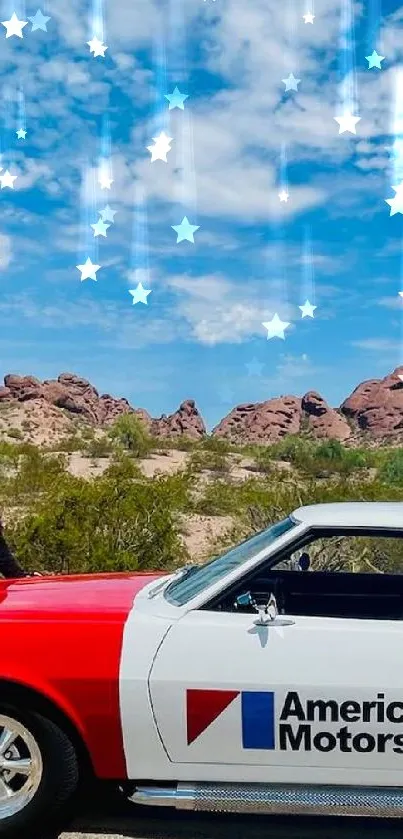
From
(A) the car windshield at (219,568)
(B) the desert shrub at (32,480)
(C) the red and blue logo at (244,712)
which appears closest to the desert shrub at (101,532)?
(B) the desert shrub at (32,480)

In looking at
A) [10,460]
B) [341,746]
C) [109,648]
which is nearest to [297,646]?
[341,746]

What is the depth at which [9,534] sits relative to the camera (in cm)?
1026

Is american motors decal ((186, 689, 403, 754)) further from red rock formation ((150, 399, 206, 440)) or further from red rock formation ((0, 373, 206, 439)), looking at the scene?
red rock formation ((150, 399, 206, 440))

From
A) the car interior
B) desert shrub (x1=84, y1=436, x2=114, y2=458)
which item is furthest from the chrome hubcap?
desert shrub (x1=84, y1=436, x2=114, y2=458)

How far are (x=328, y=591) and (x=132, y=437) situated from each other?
108 ft

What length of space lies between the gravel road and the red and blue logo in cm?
45

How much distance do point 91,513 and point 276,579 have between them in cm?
601

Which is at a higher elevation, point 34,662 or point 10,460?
point 10,460

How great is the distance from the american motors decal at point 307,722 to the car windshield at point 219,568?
1.72 feet

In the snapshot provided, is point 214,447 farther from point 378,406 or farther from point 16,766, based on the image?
point 378,406

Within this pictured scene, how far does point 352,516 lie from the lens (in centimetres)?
387

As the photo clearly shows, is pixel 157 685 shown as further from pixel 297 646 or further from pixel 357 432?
pixel 357 432

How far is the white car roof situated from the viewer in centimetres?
379

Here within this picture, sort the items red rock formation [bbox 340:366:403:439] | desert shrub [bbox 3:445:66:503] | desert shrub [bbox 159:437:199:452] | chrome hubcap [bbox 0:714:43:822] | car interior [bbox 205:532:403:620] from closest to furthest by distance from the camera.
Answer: chrome hubcap [bbox 0:714:43:822]
car interior [bbox 205:532:403:620]
desert shrub [bbox 3:445:66:503]
desert shrub [bbox 159:437:199:452]
red rock formation [bbox 340:366:403:439]
